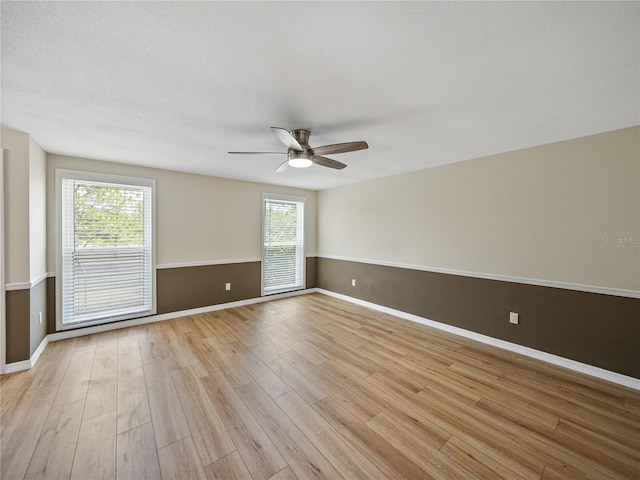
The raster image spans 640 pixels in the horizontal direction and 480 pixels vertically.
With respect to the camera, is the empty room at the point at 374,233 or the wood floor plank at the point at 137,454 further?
the wood floor plank at the point at 137,454

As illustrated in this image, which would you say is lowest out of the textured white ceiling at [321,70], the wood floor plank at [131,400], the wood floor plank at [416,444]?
the wood floor plank at [416,444]

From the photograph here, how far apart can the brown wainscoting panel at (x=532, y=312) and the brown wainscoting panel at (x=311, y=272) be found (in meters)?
1.82

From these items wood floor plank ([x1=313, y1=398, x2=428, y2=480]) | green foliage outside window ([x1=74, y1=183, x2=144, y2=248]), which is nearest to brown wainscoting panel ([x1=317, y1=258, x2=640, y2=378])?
wood floor plank ([x1=313, y1=398, x2=428, y2=480])

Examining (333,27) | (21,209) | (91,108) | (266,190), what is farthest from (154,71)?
(266,190)

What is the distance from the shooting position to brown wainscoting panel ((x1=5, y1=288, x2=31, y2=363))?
2479 mm

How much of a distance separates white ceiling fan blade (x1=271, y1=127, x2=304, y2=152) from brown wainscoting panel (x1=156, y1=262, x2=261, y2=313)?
10.1 ft

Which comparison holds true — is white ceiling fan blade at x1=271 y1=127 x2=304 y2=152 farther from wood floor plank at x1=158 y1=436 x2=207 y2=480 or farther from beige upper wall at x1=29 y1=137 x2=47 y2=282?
beige upper wall at x1=29 y1=137 x2=47 y2=282

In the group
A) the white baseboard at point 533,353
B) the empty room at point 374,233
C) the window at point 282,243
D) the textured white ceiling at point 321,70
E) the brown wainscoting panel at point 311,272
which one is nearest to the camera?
the textured white ceiling at point 321,70

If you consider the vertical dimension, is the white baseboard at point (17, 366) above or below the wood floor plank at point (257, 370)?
above

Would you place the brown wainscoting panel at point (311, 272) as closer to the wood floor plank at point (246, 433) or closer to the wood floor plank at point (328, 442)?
the wood floor plank at point (246, 433)

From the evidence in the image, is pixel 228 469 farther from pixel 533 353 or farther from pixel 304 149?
pixel 533 353

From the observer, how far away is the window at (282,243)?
5133 mm

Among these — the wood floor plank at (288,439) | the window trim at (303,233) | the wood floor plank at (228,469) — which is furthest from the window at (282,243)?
the wood floor plank at (228,469)

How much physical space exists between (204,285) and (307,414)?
316cm
